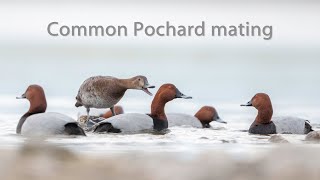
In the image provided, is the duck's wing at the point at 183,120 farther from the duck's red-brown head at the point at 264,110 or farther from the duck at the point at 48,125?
the duck at the point at 48,125

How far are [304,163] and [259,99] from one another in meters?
2.66

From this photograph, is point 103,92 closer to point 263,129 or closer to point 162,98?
point 162,98

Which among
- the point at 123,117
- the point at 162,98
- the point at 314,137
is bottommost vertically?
the point at 314,137

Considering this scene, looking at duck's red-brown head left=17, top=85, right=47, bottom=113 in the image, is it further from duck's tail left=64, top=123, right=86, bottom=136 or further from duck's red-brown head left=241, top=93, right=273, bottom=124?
duck's red-brown head left=241, top=93, right=273, bottom=124

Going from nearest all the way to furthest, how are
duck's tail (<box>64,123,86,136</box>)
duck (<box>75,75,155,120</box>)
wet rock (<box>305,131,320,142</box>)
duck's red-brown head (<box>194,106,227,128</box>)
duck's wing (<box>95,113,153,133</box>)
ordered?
wet rock (<box>305,131,320,142</box>), duck's tail (<box>64,123,86,136</box>), duck's wing (<box>95,113,153,133</box>), duck (<box>75,75,155,120</box>), duck's red-brown head (<box>194,106,227,128</box>)

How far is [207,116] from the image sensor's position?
215 inches

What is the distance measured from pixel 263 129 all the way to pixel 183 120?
57 centimetres

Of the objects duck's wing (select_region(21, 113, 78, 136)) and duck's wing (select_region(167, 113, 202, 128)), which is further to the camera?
duck's wing (select_region(167, 113, 202, 128))

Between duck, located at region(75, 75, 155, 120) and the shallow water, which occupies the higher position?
duck, located at region(75, 75, 155, 120)

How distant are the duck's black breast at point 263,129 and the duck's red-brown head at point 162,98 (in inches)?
18.8

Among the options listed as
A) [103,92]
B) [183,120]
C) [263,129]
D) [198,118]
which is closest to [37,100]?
[103,92]

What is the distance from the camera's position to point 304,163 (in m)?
2.36

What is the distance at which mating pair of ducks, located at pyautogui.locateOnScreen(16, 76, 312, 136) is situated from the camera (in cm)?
431

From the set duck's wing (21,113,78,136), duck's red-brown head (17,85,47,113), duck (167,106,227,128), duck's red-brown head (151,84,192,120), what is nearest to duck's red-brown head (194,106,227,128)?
duck (167,106,227,128)
